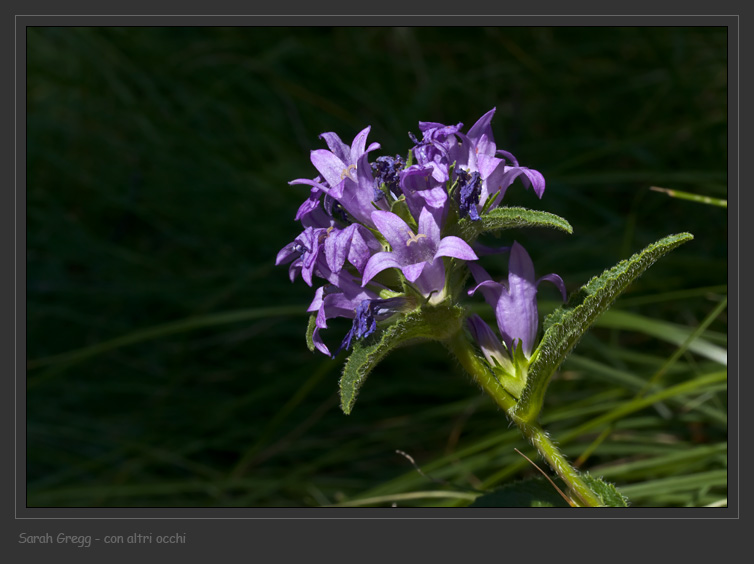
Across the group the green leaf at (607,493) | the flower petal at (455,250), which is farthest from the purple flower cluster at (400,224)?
the green leaf at (607,493)

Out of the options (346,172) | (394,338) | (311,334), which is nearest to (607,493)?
(394,338)

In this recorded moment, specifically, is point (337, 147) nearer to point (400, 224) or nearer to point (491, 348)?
point (400, 224)

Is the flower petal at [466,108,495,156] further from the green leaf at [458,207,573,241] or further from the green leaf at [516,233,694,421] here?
the green leaf at [516,233,694,421]

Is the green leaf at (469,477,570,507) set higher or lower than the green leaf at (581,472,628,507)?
lower

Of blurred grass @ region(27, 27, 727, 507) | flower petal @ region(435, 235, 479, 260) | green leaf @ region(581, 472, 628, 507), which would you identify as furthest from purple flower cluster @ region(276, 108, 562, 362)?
blurred grass @ region(27, 27, 727, 507)

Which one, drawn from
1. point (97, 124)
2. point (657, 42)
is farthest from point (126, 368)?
point (657, 42)

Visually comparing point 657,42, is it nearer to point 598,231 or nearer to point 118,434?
point 598,231
